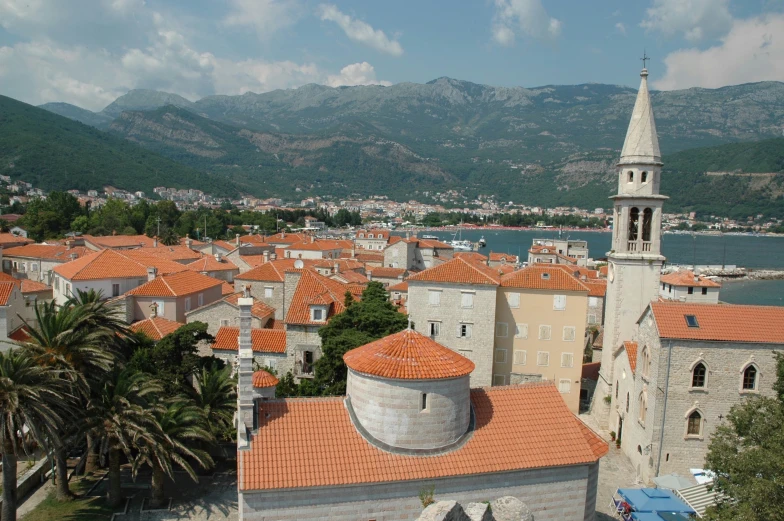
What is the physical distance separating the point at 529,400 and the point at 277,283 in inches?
1151

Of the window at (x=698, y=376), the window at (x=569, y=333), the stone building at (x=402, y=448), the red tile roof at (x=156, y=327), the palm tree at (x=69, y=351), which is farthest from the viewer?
the window at (x=569, y=333)

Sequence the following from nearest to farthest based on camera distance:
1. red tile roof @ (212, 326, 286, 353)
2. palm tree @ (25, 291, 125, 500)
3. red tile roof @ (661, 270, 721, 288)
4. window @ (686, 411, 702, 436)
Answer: palm tree @ (25, 291, 125, 500)
window @ (686, 411, 702, 436)
red tile roof @ (212, 326, 286, 353)
red tile roof @ (661, 270, 721, 288)

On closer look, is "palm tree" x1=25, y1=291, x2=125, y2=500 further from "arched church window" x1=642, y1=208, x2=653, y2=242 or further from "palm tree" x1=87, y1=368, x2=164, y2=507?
"arched church window" x1=642, y1=208, x2=653, y2=242

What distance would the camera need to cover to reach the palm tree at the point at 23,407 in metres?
16.6

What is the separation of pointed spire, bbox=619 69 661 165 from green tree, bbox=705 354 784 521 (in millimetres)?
16033

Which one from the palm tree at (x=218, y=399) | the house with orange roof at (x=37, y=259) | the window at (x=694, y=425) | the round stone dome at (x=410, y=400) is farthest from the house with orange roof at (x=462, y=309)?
the house with orange roof at (x=37, y=259)

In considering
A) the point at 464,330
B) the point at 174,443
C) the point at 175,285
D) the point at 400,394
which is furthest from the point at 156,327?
the point at 400,394

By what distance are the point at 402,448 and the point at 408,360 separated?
233 cm

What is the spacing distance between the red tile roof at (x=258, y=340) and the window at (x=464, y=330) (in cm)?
1023

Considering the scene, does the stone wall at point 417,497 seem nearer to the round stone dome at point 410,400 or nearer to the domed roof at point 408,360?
the round stone dome at point 410,400

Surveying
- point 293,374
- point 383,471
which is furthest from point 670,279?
point 383,471

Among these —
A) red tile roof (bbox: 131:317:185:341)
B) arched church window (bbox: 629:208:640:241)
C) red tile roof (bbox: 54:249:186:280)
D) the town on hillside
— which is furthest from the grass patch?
arched church window (bbox: 629:208:640:241)

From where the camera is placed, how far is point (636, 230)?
3092 cm

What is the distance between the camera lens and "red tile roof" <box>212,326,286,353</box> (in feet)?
106
